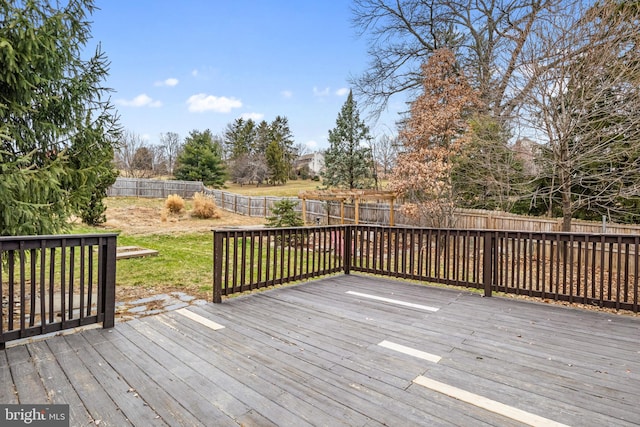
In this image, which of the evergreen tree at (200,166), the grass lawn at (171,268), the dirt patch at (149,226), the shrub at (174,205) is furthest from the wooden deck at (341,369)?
the evergreen tree at (200,166)

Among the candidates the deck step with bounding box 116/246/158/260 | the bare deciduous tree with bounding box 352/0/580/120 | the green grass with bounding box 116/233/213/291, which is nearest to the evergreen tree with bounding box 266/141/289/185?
the bare deciduous tree with bounding box 352/0/580/120

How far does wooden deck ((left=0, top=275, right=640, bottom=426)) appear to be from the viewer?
1888 mm

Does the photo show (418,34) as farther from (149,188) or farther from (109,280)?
(149,188)

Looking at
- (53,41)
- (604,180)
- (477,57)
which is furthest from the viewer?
(477,57)

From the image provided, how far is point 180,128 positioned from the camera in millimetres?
35562

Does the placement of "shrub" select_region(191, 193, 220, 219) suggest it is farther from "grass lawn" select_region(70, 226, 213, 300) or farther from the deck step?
the deck step

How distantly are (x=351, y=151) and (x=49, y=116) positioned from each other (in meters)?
15.3

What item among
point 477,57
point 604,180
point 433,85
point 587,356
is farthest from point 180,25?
point 587,356

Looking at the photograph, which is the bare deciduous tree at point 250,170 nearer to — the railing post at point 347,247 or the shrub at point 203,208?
the shrub at point 203,208

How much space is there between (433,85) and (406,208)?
3610 mm

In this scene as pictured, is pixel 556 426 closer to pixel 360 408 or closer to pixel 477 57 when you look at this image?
pixel 360 408
